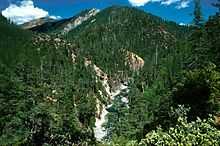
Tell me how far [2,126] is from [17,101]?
18.4ft

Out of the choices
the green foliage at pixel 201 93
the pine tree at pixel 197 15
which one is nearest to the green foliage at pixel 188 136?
the green foliage at pixel 201 93

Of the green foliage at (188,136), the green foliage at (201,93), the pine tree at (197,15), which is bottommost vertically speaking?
the green foliage at (188,136)

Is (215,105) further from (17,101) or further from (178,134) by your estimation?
(17,101)

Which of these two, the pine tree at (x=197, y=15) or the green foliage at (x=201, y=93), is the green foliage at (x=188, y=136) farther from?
the pine tree at (x=197, y=15)

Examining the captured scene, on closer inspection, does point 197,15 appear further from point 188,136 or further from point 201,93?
point 188,136

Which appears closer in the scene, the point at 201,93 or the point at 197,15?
the point at 201,93

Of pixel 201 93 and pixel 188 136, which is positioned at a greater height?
pixel 201 93

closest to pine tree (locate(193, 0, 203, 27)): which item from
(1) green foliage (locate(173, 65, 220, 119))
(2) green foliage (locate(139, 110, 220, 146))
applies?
(1) green foliage (locate(173, 65, 220, 119))

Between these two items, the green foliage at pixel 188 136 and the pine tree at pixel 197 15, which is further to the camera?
the pine tree at pixel 197 15

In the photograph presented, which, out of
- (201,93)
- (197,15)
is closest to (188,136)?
(201,93)

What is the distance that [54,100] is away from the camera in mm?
133125

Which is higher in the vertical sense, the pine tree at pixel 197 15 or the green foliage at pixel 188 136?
the pine tree at pixel 197 15

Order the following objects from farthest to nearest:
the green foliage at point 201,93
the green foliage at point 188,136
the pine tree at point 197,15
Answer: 1. the pine tree at point 197,15
2. the green foliage at point 201,93
3. the green foliage at point 188,136

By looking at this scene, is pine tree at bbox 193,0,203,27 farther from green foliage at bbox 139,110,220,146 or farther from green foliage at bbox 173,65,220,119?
green foliage at bbox 139,110,220,146
